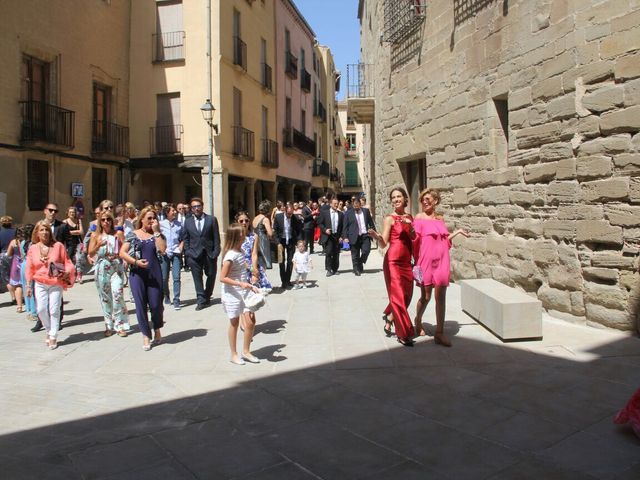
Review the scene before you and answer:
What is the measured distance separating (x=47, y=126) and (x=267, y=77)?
11157 mm

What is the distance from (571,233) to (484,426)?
3717mm

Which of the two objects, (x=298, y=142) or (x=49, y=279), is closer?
(x=49, y=279)

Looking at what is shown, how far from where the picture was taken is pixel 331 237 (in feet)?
39.8

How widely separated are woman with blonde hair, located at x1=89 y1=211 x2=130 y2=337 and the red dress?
3.21 meters

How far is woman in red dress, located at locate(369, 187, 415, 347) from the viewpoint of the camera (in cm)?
598

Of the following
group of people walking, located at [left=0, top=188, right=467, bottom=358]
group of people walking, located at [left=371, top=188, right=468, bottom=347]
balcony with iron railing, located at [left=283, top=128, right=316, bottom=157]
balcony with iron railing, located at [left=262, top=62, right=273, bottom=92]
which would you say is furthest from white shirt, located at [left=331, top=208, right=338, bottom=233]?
balcony with iron railing, located at [left=283, top=128, right=316, bottom=157]

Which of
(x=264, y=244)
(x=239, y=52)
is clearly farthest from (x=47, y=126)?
(x=264, y=244)

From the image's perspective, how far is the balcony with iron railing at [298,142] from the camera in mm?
27359

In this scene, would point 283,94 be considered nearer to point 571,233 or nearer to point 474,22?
point 474,22

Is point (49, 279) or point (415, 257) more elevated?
point (415, 257)

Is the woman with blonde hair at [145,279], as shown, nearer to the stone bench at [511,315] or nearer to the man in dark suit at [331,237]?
the stone bench at [511,315]

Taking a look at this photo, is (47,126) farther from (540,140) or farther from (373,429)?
(373,429)

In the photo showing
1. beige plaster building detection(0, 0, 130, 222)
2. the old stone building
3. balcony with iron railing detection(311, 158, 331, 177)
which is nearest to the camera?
the old stone building

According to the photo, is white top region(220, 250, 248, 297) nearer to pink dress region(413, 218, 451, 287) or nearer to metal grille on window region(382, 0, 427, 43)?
pink dress region(413, 218, 451, 287)
